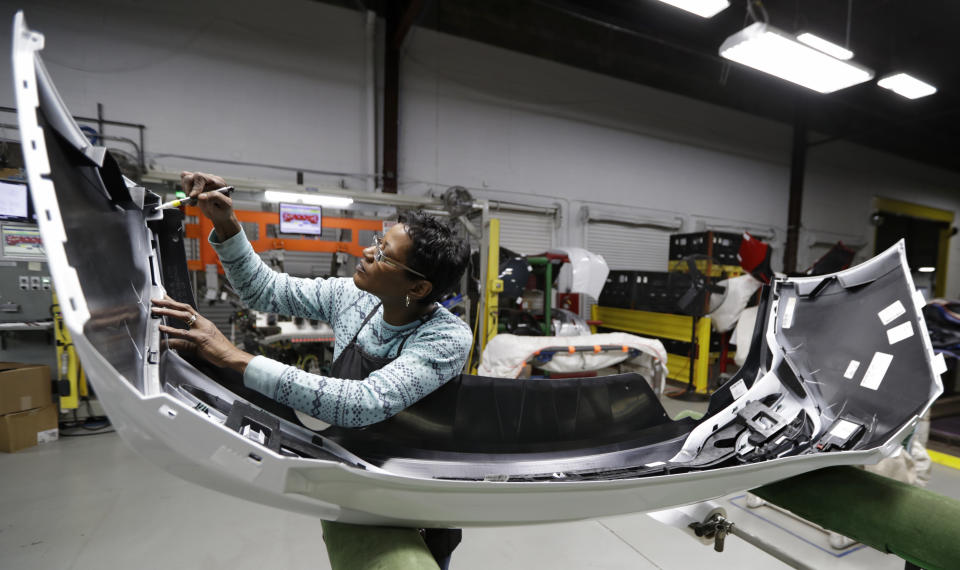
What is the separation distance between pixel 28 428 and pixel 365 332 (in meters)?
3.50

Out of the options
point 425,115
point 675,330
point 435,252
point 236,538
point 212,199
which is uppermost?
point 425,115

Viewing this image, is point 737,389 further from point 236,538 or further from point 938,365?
point 236,538

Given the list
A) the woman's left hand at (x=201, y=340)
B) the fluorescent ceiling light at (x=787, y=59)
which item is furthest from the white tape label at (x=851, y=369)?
the fluorescent ceiling light at (x=787, y=59)

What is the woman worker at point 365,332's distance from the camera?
0.97 m

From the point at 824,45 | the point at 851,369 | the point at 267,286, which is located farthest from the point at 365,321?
the point at 824,45

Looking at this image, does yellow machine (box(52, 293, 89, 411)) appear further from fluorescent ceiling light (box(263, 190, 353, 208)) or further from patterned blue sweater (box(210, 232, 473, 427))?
patterned blue sweater (box(210, 232, 473, 427))

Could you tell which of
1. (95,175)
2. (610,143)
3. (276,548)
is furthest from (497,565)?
(610,143)

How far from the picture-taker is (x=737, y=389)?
6.44 ft

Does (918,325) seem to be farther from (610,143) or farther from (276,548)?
(610,143)

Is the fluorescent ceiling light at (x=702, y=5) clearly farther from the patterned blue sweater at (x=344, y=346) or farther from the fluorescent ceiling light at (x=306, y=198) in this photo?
the patterned blue sweater at (x=344, y=346)

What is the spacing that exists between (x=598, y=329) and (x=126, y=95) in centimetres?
639

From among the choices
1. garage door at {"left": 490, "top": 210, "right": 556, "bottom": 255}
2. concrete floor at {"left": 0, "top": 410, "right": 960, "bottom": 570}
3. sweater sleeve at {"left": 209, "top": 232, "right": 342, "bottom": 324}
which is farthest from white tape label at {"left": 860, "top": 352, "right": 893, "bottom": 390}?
garage door at {"left": 490, "top": 210, "right": 556, "bottom": 255}

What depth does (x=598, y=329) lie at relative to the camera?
6062 mm

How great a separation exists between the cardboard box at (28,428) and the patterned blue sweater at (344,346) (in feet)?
10.1
